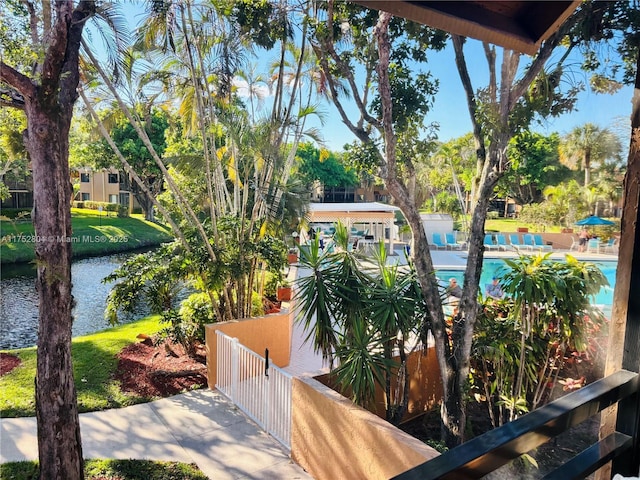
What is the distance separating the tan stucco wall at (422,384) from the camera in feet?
15.3

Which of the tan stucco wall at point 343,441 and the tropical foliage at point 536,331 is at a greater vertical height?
the tropical foliage at point 536,331

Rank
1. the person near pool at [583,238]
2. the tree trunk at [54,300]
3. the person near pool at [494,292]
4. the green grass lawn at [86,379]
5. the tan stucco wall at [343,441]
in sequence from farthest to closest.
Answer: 1. the green grass lawn at [86,379]
2. the person near pool at [494,292]
3. the person near pool at [583,238]
4. the tree trunk at [54,300]
5. the tan stucco wall at [343,441]

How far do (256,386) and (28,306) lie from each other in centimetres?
571

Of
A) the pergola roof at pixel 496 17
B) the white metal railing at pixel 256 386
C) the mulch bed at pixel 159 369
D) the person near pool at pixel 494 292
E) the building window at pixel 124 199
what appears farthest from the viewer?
the building window at pixel 124 199

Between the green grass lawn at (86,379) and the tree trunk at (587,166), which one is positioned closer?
the tree trunk at (587,166)

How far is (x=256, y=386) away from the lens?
177 inches

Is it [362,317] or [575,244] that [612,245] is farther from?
[575,244]

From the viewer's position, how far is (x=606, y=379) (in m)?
1.38

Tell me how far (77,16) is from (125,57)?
897 millimetres

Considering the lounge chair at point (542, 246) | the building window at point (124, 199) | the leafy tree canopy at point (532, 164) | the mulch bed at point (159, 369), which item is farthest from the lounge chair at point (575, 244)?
the building window at point (124, 199)

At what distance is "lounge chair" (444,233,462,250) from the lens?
1634cm

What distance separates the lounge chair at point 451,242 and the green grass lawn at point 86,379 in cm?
1226

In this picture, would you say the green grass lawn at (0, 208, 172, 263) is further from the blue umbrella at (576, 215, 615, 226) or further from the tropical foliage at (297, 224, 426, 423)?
the blue umbrella at (576, 215, 615, 226)

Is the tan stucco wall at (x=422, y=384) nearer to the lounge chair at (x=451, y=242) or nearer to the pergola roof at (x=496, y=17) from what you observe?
the pergola roof at (x=496, y=17)
